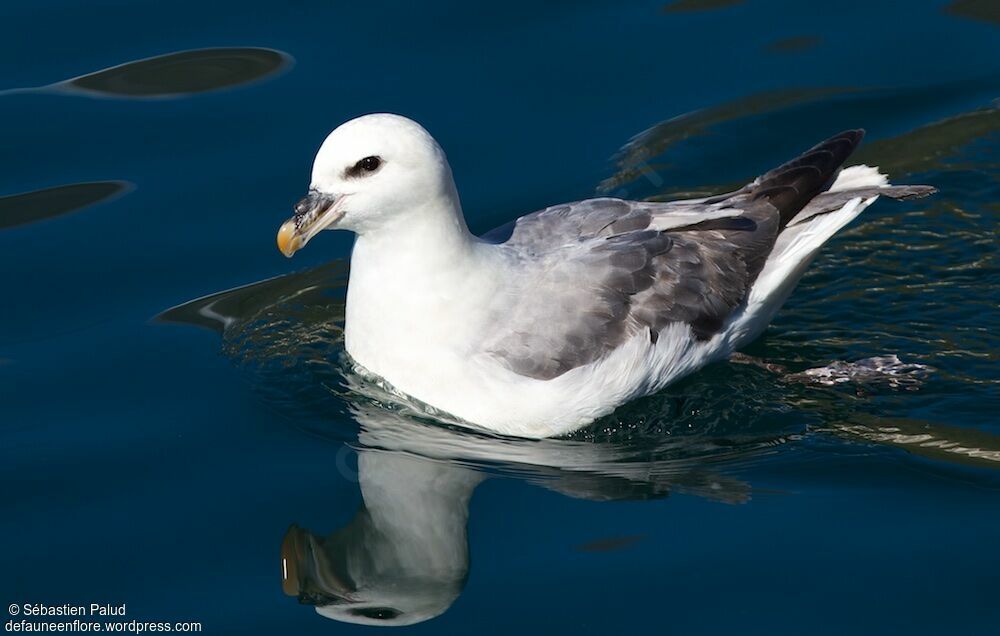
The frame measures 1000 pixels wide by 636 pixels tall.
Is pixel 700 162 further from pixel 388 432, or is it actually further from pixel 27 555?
pixel 27 555

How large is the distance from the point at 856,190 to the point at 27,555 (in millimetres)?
4150

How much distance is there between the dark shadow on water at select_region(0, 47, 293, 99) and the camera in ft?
30.8

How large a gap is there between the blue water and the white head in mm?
1008

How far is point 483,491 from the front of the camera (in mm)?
6531

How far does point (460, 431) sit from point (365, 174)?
123cm

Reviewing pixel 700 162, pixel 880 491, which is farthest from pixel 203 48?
pixel 880 491

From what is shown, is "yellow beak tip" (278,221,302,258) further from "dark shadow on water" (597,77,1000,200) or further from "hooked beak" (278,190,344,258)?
"dark shadow on water" (597,77,1000,200)

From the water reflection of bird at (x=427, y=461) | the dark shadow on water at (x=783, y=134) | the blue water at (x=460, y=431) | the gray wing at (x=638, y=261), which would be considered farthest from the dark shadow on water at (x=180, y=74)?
the gray wing at (x=638, y=261)

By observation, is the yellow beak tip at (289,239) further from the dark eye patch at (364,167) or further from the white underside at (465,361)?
the white underside at (465,361)

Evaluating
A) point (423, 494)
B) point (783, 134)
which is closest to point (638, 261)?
point (423, 494)

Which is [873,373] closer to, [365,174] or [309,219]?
[365,174]

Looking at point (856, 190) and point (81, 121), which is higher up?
point (81, 121)

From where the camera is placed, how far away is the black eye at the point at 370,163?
6.53 metres

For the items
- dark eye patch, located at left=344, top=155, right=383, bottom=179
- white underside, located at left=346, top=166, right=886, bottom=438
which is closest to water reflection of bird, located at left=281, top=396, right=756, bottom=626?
white underside, located at left=346, top=166, right=886, bottom=438
